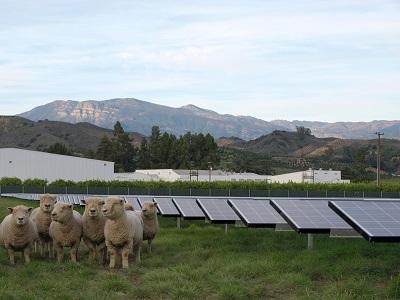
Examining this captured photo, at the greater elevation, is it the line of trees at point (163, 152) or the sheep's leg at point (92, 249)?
the line of trees at point (163, 152)

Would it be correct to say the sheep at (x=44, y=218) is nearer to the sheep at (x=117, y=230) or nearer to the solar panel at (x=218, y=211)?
the sheep at (x=117, y=230)

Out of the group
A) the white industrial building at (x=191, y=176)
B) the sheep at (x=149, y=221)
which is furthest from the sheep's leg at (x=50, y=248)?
the white industrial building at (x=191, y=176)

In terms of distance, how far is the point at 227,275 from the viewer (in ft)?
49.4

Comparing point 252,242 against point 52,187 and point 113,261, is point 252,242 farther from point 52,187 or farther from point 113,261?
point 52,187

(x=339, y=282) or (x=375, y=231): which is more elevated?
(x=375, y=231)

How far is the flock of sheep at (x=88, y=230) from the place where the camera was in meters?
16.9

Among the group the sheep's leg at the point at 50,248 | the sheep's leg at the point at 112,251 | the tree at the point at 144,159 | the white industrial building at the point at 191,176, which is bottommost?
the sheep's leg at the point at 50,248

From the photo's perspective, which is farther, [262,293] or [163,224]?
[163,224]

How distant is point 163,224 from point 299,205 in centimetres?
1206

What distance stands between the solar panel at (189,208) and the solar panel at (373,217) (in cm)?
782

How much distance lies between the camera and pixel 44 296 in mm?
12844

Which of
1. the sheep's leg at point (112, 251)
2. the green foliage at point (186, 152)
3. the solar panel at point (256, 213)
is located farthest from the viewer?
the green foliage at point (186, 152)

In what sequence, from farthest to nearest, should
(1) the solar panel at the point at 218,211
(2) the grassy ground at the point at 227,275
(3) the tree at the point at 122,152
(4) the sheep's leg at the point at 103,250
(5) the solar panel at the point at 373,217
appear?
(3) the tree at the point at 122,152 < (1) the solar panel at the point at 218,211 < (4) the sheep's leg at the point at 103,250 < (5) the solar panel at the point at 373,217 < (2) the grassy ground at the point at 227,275

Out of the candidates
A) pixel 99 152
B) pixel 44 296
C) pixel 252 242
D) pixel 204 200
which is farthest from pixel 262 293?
pixel 99 152
